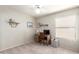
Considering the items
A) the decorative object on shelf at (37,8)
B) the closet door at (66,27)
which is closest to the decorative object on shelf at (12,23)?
the decorative object on shelf at (37,8)

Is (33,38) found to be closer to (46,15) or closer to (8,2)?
(46,15)

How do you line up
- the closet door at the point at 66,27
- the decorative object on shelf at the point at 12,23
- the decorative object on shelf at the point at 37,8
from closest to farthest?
1. the decorative object on shelf at the point at 37,8
2. the decorative object on shelf at the point at 12,23
3. the closet door at the point at 66,27

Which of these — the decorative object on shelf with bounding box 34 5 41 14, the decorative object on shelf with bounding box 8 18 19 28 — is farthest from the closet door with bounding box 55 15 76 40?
the decorative object on shelf with bounding box 8 18 19 28

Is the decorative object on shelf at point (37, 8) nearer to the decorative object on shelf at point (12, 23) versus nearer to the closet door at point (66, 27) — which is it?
the decorative object on shelf at point (12, 23)

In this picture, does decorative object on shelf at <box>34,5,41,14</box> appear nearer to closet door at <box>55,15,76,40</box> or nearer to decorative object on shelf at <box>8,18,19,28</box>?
decorative object on shelf at <box>8,18,19,28</box>

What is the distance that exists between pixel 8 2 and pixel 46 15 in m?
1.30

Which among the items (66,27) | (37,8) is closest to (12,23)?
(37,8)

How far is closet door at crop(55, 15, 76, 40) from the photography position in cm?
341

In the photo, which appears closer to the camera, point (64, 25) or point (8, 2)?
point (8, 2)

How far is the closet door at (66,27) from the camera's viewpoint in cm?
341

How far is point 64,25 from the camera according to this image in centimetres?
356

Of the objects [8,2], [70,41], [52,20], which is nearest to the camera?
[8,2]

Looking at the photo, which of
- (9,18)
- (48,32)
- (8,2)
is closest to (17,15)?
(9,18)

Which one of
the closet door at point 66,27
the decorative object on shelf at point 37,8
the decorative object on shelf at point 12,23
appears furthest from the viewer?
the closet door at point 66,27
